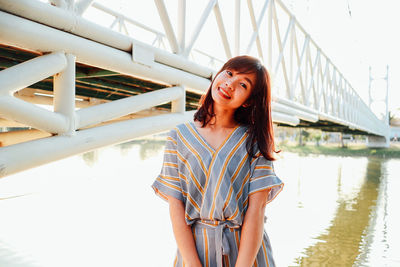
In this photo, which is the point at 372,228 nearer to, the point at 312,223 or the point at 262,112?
the point at 312,223

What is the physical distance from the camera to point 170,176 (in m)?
1.56

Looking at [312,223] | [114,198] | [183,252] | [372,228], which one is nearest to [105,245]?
[114,198]

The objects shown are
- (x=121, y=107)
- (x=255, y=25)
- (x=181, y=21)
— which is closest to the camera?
(x=121, y=107)

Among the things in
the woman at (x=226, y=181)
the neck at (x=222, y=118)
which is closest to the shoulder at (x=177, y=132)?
the woman at (x=226, y=181)

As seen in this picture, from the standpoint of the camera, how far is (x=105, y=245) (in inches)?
257

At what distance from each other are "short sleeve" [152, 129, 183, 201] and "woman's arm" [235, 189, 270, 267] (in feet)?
1.00

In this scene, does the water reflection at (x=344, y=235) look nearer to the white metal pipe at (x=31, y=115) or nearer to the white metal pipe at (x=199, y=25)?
the white metal pipe at (x=199, y=25)

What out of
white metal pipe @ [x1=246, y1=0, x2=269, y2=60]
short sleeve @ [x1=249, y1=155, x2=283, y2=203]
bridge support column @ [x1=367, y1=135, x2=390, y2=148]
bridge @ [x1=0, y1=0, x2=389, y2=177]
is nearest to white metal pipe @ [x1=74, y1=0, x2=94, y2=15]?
bridge @ [x1=0, y1=0, x2=389, y2=177]

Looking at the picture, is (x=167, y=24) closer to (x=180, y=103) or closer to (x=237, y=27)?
(x=180, y=103)

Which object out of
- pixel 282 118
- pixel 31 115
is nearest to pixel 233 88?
pixel 31 115

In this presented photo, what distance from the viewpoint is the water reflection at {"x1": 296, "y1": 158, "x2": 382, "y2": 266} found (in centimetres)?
620

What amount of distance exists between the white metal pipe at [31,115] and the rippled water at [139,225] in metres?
4.21

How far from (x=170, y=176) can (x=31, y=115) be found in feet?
2.89

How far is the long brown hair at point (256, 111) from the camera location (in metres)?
1.56
